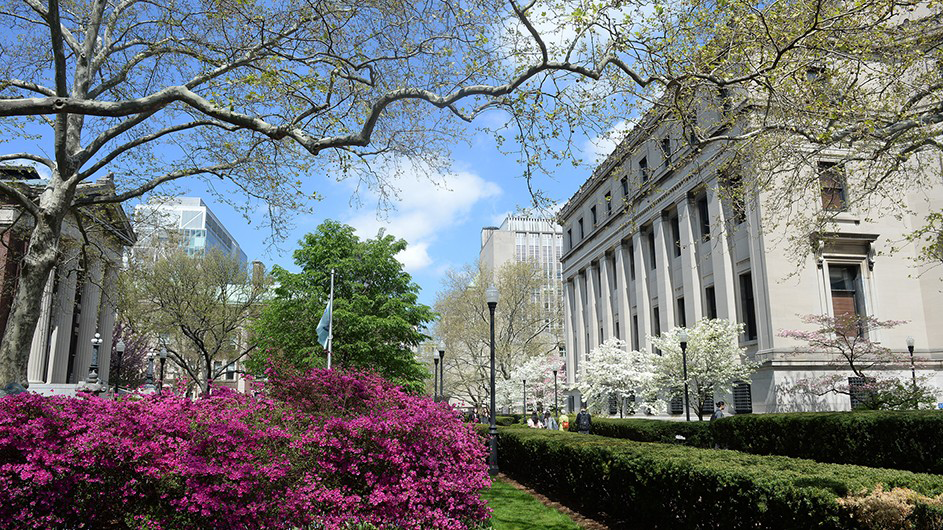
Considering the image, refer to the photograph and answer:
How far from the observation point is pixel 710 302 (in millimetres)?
34219

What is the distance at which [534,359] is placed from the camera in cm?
5581

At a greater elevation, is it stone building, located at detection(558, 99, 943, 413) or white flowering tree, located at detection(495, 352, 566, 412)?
stone building, located at detection(558, 99, 943, 413)

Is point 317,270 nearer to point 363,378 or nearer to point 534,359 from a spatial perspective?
point 363,378

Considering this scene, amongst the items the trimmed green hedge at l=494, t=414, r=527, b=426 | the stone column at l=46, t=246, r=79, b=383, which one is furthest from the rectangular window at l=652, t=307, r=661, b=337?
the stone column at l=46, t=246, r=79, b=383

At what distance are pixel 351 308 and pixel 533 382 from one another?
28.4 meters

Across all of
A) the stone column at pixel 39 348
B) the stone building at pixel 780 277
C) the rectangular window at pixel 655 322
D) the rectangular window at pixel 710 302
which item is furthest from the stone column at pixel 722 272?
the stone column at pixel 39 348

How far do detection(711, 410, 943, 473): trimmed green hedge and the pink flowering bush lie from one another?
1153 centimetres

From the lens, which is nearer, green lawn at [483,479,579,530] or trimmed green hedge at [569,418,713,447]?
green lawn at [483,479,579,530]

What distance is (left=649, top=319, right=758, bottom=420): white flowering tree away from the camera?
28172 mm

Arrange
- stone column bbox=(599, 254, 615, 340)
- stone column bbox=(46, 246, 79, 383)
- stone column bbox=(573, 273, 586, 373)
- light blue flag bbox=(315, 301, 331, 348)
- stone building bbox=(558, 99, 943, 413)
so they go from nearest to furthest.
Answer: light blue flag bbox=(315, 301, 331, 348), stone building bbox=(558, 99, 943, 413), stone column bbox=(46, 246, 79, 383), stone column bbox=(599, 254, 615, 340), stone column bbox=(573, 273, 586, 373)

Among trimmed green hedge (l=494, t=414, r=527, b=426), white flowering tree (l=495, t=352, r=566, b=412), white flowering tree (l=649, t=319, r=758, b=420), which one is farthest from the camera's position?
white flowering tree (l=495, t=352, r=566, b=412)

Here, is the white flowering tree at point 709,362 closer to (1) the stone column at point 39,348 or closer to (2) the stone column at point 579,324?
(2) the stone column at point 579,324

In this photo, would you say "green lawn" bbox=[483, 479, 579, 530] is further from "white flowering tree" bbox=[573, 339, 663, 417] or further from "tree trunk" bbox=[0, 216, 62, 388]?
"white flowering tree" bbox=[573, 339, 663, 417]

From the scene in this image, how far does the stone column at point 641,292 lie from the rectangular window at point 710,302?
6588 mm
